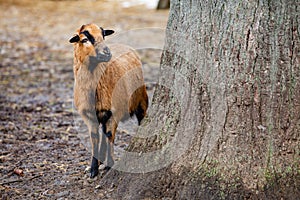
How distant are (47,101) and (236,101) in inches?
173

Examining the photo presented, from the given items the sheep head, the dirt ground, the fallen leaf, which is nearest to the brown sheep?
the sheep head

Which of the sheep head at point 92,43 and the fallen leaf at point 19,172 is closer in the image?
the sheep head at point 92,43

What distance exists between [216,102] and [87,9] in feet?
46.9

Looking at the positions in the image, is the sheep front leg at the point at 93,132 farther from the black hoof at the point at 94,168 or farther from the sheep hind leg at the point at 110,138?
the sheep hind leg at the point at 110,138

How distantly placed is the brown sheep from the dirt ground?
38 cm

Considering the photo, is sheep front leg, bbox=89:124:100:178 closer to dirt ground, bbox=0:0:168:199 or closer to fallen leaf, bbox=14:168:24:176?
dirt ground, bbox=0:0:168:199

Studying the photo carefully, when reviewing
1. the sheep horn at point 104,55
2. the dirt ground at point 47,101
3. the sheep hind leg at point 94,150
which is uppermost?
the sheep horn at point 104,55

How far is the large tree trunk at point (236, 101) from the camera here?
3.32 metres

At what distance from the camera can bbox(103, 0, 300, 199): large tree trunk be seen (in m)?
3.32

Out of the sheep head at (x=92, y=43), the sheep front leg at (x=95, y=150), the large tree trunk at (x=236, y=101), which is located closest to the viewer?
the large tree trunk at (x=236, y=101)

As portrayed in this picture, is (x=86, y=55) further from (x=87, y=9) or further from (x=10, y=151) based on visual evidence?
(x=87, y=9)

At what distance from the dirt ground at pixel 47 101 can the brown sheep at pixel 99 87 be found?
379mm

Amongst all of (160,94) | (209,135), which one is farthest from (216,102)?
(160,94)

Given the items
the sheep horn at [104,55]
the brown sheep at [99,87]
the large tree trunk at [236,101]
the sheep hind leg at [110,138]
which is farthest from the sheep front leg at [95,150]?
the large tree trunk at [236,101]
